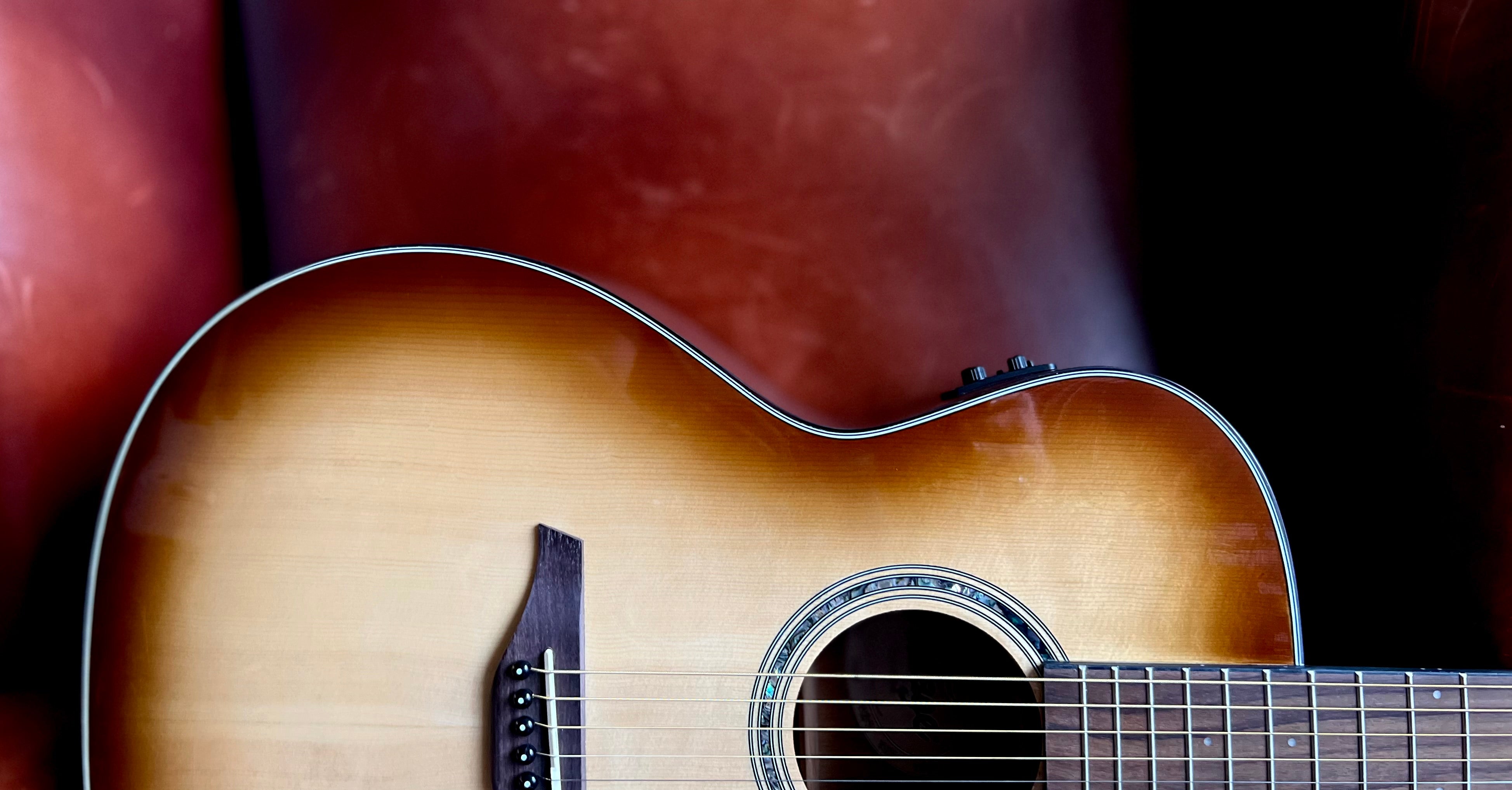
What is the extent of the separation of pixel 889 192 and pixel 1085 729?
501mm

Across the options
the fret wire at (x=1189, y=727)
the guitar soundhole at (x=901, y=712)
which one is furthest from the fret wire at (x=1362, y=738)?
the guitar soundhole at (x=901, y=712)

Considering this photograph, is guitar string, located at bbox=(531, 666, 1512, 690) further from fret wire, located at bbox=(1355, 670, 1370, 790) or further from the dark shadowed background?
the dark shadowed background

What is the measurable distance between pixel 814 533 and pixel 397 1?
65cm

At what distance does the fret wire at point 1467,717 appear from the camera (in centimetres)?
64

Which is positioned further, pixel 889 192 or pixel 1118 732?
pixel 889 192

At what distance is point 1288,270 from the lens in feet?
3.04

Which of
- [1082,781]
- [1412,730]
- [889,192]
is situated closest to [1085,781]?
[1082,781]

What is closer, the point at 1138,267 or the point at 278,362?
the point at 278,362

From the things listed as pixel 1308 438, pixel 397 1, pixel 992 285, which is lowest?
pixel 1308 438

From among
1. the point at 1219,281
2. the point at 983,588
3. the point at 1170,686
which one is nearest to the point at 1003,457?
the point at 983,588

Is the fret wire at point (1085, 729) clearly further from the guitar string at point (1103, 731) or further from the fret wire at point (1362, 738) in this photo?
the fret wire at point (1362, 738)

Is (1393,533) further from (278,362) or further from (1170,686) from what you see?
(278,362)

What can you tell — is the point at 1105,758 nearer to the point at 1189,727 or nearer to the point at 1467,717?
the point at 1189,727

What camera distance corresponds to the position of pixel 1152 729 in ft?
2.04
